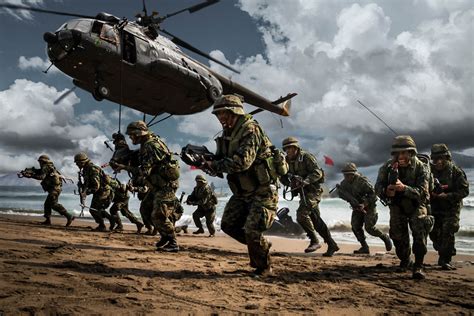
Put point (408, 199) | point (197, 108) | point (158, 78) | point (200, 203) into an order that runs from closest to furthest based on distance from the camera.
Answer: point (408, 199)
point (200, 203)
point (158, 78)
point (197, 108)

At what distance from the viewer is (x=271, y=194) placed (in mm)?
4012

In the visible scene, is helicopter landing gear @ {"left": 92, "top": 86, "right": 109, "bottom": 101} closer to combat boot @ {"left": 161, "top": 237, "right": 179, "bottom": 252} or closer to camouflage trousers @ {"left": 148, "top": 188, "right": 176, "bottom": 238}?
camouflage trousers @ {"left": 148, "top": 188, "right": 176, "bottom": 238}

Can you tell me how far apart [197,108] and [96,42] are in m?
5.05

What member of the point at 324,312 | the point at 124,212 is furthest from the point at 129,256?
the point at 124,212

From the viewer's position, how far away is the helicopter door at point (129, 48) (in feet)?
38.1

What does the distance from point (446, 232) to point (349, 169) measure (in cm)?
305

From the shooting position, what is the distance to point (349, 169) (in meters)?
8.52

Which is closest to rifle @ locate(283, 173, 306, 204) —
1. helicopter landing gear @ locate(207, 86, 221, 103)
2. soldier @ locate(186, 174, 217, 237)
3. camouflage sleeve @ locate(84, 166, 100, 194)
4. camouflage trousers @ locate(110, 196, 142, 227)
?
soldier @ locate(186, 174, 217, 237)

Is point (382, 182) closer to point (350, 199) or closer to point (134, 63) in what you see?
point (350, 199)

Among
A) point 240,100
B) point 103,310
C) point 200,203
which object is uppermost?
point 240,100

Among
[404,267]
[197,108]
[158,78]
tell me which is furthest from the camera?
[197,108]

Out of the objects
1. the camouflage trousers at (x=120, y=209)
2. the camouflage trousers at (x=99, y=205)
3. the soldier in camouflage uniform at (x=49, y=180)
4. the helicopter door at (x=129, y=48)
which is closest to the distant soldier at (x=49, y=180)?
the soldier in camouflage uniform at (x=49, y=180)

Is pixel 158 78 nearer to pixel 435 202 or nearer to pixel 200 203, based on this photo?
pixel 200 203

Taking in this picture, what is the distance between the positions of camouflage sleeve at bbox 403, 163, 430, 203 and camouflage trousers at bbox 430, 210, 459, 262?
5.21 feet
